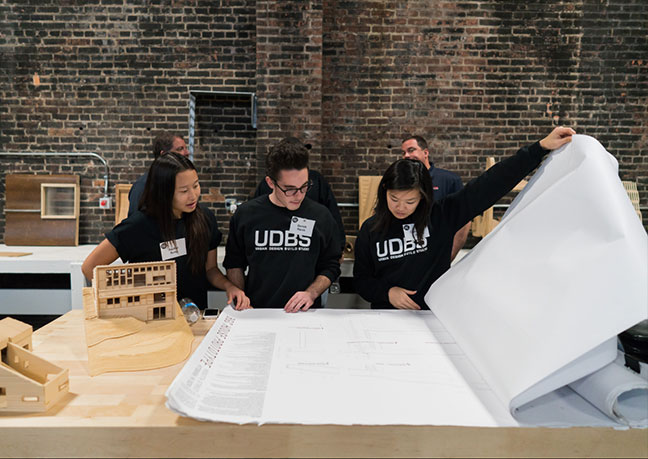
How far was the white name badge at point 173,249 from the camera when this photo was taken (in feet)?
5.49

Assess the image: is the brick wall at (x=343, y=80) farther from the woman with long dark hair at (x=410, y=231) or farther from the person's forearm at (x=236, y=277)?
the woman with long dark hair at (x=410, y=231)

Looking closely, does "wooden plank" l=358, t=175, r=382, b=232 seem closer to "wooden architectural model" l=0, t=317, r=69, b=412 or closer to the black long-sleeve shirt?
the black long-sleeve shirt

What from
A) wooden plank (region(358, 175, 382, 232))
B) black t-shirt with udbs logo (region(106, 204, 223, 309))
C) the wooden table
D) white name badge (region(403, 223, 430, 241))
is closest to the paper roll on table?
the wooden table

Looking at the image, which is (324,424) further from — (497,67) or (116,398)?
(497,67)

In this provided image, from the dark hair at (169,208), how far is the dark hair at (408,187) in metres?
0.76

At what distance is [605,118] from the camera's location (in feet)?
12.8

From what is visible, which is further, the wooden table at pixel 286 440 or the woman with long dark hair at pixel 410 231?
the woman with long dark hair at pixel 410 231

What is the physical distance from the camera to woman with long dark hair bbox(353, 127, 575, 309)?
64.0 inches

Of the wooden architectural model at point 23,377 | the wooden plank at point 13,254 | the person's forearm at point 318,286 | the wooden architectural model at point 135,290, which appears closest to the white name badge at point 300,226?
the person's forearm at point 318,286

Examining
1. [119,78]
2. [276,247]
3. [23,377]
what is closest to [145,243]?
[276,247]

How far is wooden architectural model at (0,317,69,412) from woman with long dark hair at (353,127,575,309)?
3.67ft

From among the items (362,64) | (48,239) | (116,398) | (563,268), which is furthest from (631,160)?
(48,239)

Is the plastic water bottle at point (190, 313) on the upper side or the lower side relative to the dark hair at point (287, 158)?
lower

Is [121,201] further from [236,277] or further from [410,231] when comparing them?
[410,231]
